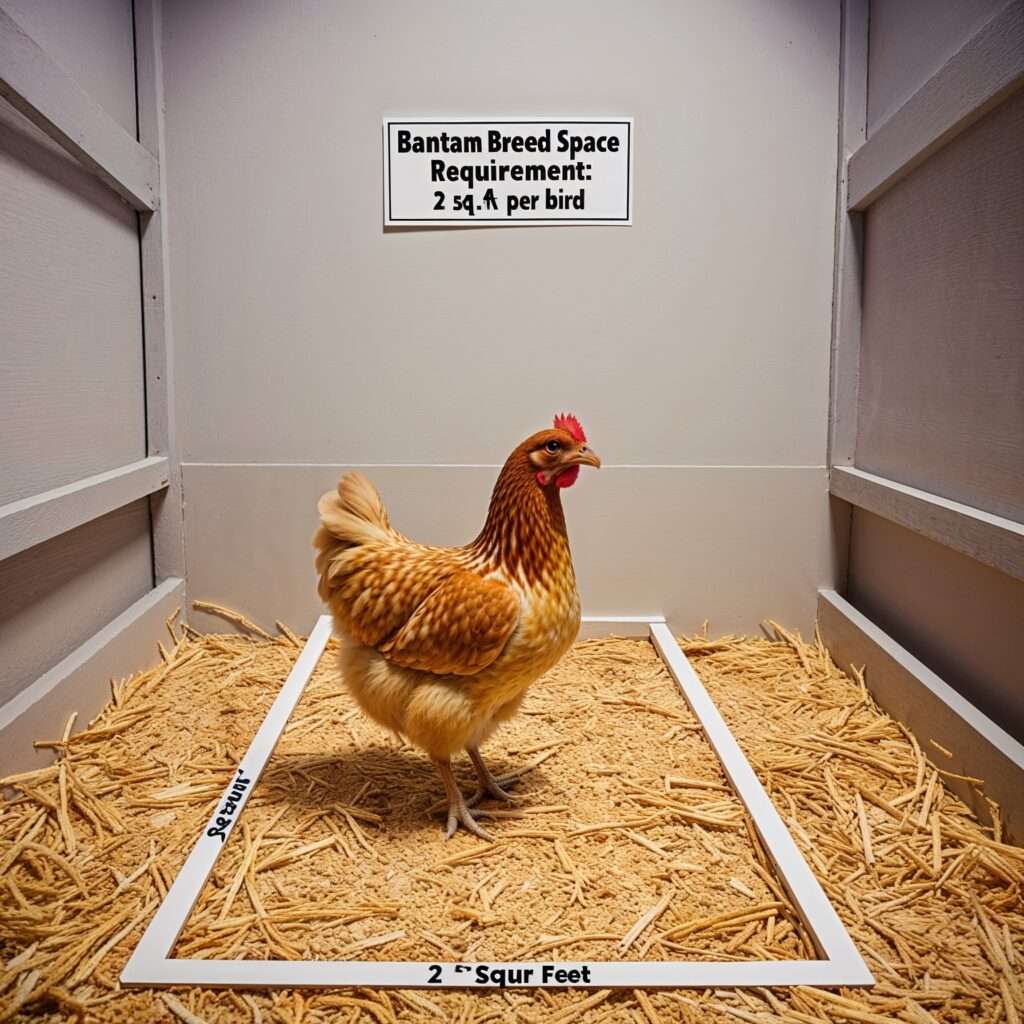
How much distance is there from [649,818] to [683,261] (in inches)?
70.6

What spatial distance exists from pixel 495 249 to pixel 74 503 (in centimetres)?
148

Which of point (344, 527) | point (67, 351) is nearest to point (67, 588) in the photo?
point (67, 351)

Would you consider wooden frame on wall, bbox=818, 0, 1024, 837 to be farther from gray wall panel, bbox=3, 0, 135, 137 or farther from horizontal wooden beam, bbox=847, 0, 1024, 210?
gray wall panel, bbox=3, 0, 135, 137

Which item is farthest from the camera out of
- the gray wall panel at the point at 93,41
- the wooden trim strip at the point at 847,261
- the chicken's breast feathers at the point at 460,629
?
the wooden trim strip at the point at 847,261

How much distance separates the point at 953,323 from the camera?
2092 millimetres

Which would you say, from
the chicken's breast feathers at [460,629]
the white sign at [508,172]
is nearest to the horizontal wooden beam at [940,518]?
the chicken's breast feathers at [460,629]

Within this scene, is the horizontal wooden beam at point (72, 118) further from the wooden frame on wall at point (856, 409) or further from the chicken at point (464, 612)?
the wooden frame on wall at point (856, 409)

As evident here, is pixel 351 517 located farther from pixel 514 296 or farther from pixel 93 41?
pixel 93 41

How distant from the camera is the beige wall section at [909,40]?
202 cm

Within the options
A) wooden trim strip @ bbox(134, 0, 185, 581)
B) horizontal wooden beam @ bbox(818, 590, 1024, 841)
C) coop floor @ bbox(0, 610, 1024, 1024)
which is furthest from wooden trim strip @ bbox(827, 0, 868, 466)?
wooden trim strip @ bbox(134, 0, 185, 581)

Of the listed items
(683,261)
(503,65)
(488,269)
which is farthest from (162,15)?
(683,261)

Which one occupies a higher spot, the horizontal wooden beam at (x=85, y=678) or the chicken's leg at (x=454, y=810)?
the horizontal wooden beam at (x=85, y=678)

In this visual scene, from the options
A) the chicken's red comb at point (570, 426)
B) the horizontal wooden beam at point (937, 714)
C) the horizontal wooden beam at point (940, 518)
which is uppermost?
the chicken's red comb at point (570, 426)

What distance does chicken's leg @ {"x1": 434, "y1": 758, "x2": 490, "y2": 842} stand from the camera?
1717mm
